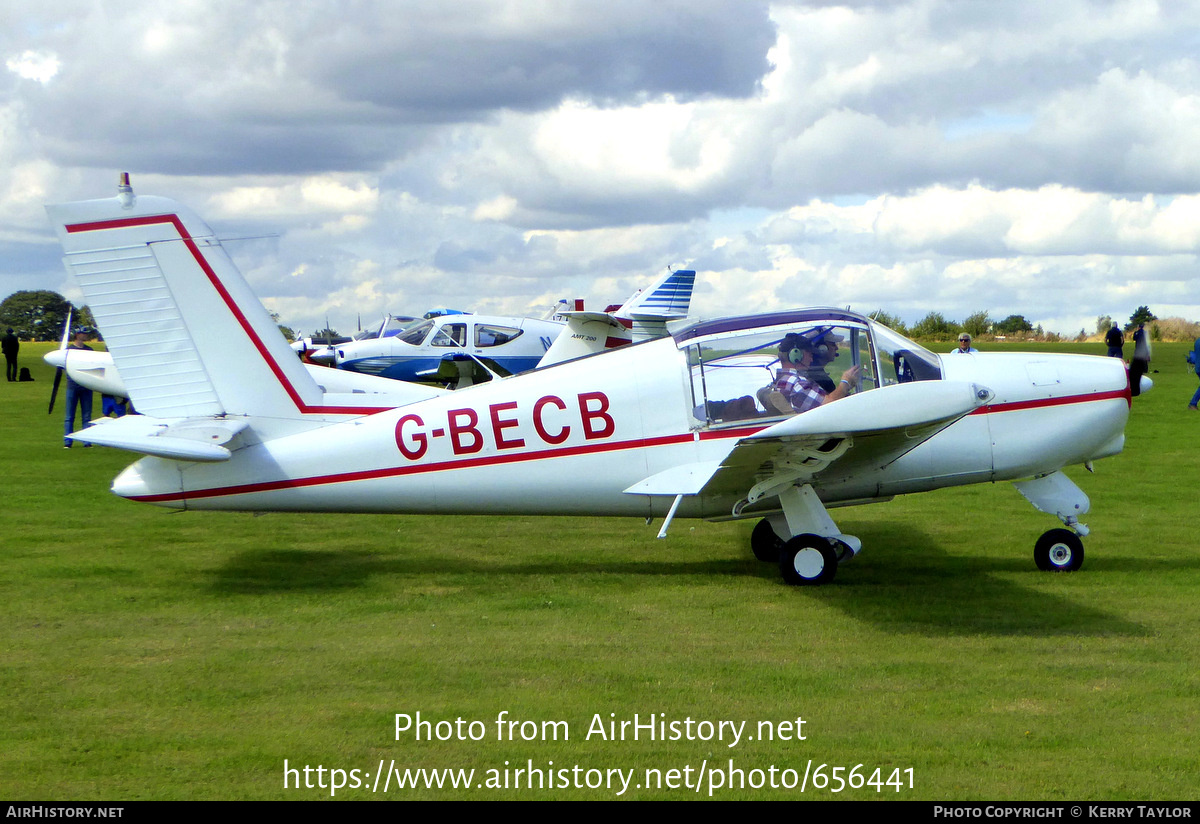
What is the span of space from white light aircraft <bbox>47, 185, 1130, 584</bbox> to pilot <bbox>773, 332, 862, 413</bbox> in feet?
0.18

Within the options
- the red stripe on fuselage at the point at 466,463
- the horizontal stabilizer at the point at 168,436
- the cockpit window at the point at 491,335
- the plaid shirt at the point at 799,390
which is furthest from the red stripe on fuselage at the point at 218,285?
the cockpit window at the point at 491,335

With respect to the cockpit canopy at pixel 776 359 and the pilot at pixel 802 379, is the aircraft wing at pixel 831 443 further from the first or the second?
the cockpit canopy at pixel 776 359

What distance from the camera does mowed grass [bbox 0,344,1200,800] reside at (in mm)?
4695

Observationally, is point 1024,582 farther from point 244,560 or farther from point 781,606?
point 244,560

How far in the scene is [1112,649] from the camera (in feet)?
21.0

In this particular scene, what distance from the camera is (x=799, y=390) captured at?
798cm

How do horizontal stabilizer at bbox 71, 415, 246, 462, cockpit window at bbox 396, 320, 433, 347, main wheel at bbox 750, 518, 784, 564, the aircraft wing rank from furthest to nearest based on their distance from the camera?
cockpit window at bbox 396, 320, 433, 347
main wheel at bbox 750, 518, 784, 564
horizontal stabilizer at bbox 71, 415, 246, 462
the aircraft wing

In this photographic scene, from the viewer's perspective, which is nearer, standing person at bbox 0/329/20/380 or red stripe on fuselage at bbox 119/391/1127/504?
red stripe on fuselage at bbox 119/391/1127/504

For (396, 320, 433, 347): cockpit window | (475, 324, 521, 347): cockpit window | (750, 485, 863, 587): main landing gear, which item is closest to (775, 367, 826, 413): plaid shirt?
(750, 485, 863, 587): main landing gear

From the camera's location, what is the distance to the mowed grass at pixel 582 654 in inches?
185

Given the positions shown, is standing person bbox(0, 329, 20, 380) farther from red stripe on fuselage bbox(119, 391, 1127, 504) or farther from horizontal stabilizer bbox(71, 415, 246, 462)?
red stripe on fuselage bbox(119, 391, 1127, 504)

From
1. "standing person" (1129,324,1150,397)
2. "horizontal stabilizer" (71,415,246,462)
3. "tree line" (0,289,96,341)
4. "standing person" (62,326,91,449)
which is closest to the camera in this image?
"horizontal stabilizer" (71,415,246,462)

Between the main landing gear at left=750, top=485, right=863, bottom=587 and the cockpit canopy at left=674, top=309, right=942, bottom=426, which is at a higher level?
the cockpit canopy at left=674, top=309, right=942, bottom=426

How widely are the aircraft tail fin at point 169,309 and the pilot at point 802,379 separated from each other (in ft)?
12.8
